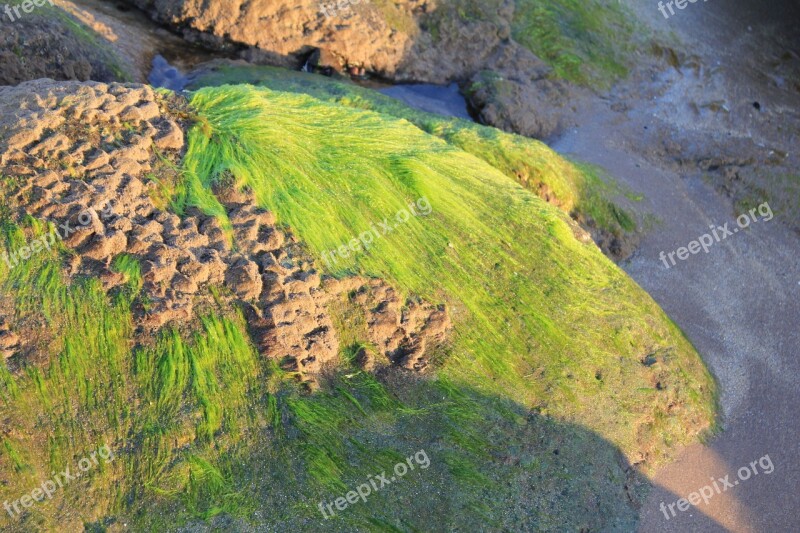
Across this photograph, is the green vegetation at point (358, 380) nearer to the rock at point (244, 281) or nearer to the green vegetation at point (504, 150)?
the rock at point (244, 281)

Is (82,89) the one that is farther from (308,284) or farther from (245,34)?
(245,34)

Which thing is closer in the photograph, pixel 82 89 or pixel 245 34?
pixel 82 89

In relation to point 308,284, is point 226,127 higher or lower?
higher

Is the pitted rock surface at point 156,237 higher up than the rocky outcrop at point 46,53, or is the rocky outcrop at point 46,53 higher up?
the rocky outcrop at point 46,53

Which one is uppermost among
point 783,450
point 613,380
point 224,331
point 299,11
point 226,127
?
point 299,11

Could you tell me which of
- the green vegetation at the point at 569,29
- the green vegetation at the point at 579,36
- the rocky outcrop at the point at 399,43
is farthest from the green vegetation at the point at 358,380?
the green vegetation at the point at 579,36

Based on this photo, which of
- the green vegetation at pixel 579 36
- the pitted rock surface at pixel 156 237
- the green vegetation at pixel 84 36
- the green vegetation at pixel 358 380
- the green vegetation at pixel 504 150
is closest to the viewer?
the green vegetation at pixel 358 380

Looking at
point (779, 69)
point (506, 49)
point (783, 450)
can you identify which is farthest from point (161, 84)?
point (779, 69)
